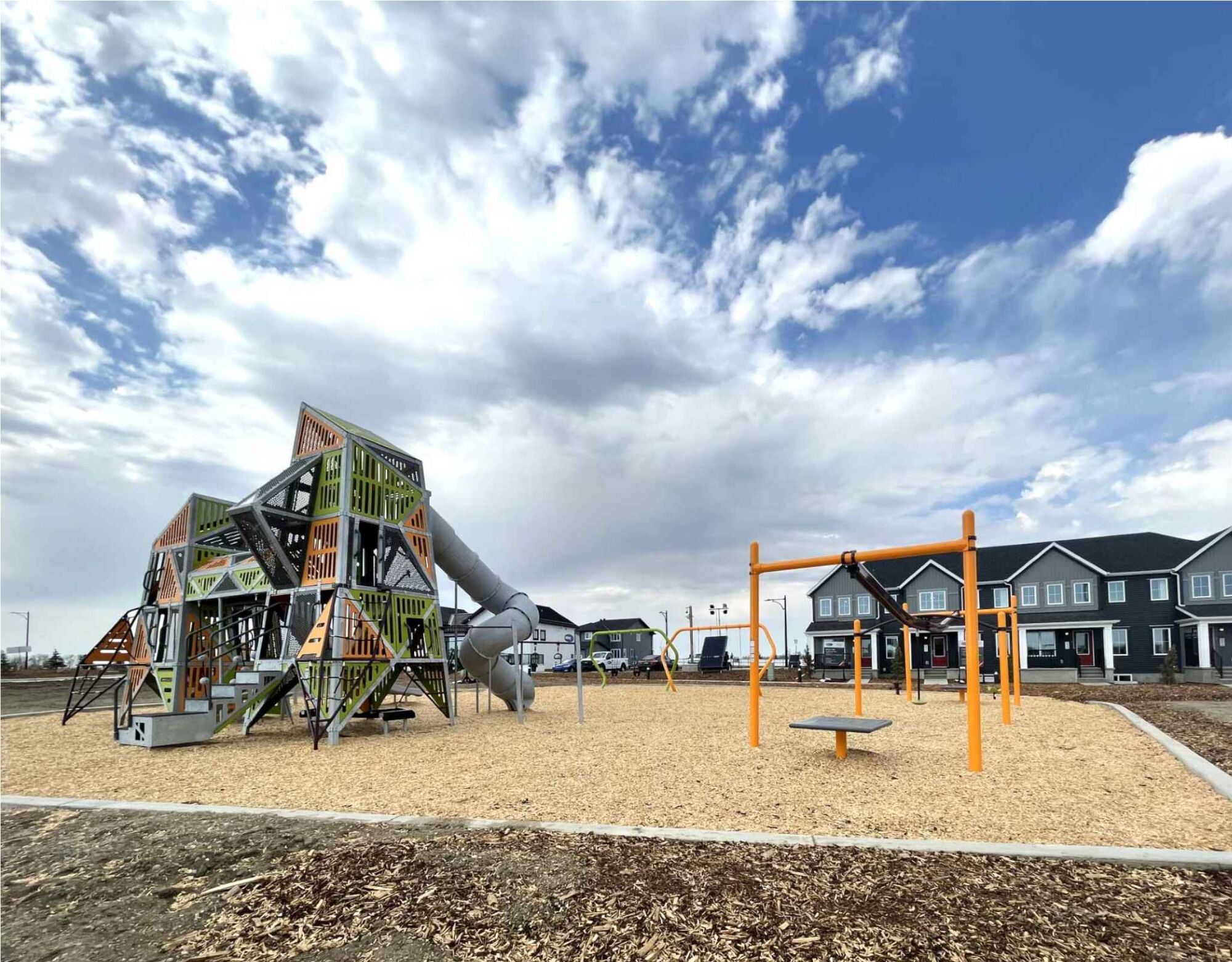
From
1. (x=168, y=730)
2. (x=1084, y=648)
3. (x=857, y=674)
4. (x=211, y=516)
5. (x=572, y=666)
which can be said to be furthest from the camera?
(x=572, y=666)

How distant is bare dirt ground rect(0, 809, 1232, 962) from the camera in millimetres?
4328

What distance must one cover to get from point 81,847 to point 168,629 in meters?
12.6

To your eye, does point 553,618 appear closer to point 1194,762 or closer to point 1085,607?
point 1085,607

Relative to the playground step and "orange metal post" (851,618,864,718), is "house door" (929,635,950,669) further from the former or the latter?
the playground step

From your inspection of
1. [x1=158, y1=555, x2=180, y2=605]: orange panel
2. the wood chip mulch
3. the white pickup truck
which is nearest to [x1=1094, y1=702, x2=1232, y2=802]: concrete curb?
the wood chip mulch

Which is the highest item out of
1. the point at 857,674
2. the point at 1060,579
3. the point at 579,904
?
the point at 1060,579

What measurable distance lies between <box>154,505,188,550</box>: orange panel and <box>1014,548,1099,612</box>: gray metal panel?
39.5 meters

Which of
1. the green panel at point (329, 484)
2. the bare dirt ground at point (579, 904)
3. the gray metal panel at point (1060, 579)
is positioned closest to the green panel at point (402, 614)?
the green panel at point (329, 484)

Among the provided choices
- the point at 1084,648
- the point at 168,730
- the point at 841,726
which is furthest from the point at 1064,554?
the point at 168,730

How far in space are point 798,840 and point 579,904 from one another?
207 centimetres

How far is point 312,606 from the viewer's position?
15.0 m

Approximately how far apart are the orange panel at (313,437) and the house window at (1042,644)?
3804 centimetres

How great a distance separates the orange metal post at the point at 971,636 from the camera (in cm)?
930

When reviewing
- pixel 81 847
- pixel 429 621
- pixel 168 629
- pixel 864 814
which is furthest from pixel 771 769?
pixel 168 629
